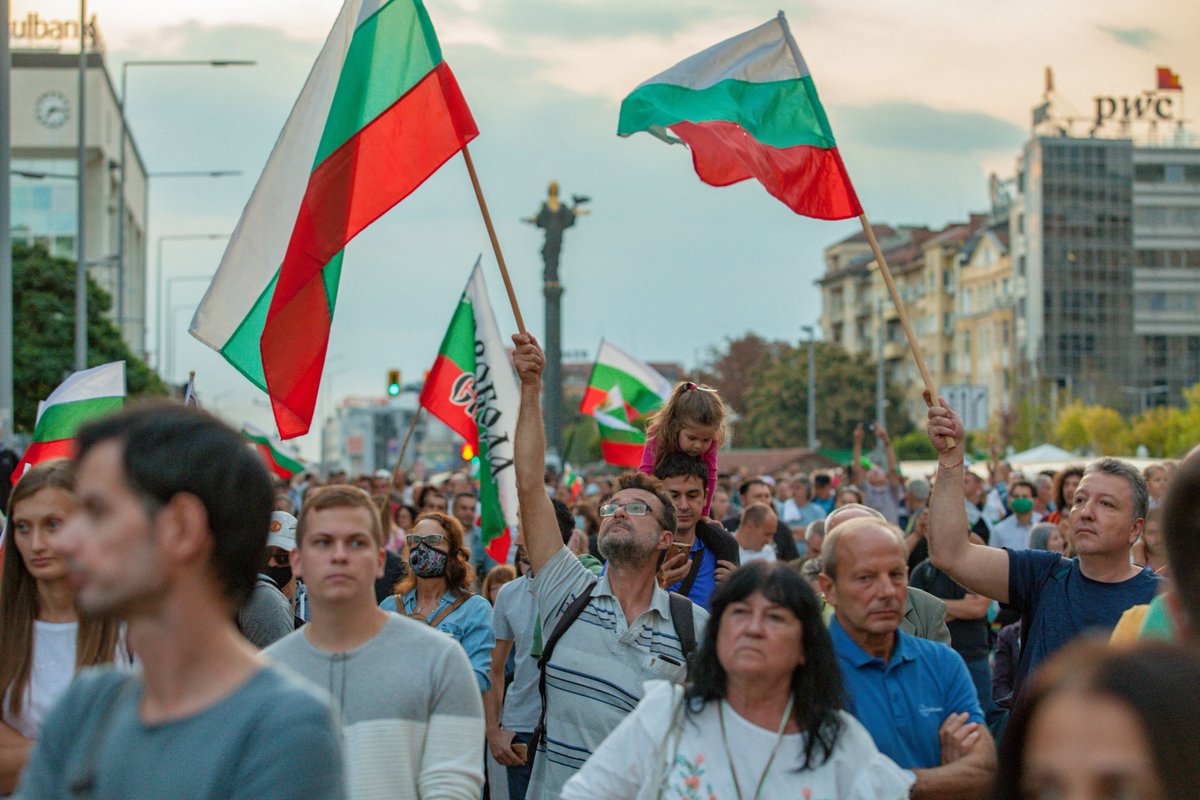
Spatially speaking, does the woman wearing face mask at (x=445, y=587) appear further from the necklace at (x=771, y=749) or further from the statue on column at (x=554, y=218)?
the statue on column at (x=554, y=218)

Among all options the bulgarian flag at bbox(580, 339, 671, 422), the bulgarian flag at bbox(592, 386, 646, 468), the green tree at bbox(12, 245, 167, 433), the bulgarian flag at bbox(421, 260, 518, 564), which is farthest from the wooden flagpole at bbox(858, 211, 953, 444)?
the green tree at bbox(12, 245, 167, 433)

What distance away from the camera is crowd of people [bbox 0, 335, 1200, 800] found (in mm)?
2650

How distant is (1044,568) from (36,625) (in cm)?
335

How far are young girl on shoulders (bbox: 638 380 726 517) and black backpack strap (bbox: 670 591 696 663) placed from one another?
1.16 metres

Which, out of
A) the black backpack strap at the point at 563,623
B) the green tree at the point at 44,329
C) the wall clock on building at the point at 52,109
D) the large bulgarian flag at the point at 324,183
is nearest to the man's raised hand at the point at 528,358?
the black backpack strap at the point at 563,623

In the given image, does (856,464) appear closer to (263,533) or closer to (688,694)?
(688,694)

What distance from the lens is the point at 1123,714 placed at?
1941mm

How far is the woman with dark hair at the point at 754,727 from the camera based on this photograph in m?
3.99

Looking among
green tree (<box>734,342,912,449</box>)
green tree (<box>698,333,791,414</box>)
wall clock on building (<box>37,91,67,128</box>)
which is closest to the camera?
wall clock on building (<box>37,91,67,128</box>)

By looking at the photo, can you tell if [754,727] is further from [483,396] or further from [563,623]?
[483,396]

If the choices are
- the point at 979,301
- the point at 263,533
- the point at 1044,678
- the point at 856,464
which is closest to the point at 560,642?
the point at 263,533

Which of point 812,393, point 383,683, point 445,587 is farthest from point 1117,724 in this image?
point 812,393

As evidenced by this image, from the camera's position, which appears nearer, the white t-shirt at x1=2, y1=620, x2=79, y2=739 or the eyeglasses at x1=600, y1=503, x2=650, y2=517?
the white t-shirt at x1=2, y1=620, x2=79, y2=739

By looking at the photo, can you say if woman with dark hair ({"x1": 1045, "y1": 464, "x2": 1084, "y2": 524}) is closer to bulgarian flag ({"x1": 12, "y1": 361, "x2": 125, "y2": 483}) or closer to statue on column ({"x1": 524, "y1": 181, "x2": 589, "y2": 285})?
bulgarian flag ({"x1": 12, "y1": 361, "x2": 125, "y2": 483})
